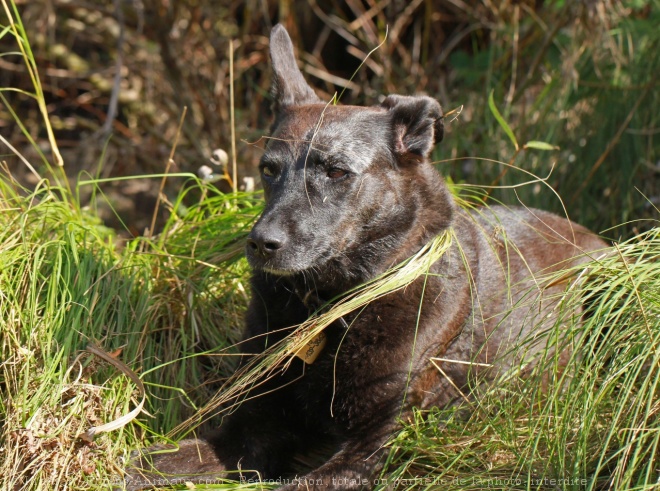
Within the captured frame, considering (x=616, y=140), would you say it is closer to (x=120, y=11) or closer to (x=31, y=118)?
(x=120, y=11)

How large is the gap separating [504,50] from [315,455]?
361 centimetres

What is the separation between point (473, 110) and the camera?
5.59 metres

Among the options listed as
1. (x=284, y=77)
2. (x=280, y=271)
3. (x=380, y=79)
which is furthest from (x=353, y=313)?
(x=380, y=79)

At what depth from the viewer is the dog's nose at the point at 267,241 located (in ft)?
9.23

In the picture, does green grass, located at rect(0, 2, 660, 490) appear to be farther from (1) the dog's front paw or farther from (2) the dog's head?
(2) the dog's head

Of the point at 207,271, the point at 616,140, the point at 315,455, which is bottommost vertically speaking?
the point at 315,455

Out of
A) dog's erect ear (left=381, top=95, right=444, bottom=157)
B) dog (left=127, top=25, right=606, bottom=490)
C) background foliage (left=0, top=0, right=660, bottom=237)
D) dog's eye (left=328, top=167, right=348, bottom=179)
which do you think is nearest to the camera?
dog (left=127, top=25, right=606, bottom=490)

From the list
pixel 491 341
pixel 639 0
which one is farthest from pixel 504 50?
pixel 491 341

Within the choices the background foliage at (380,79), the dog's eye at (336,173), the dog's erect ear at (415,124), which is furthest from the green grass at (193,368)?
the background foliage at (380,79)

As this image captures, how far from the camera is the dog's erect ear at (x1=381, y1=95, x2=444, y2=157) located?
10.5 feet

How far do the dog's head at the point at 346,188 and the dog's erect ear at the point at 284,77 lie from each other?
16 centimetres

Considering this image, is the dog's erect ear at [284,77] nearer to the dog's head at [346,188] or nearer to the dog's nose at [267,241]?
the dog's head at [346,188]

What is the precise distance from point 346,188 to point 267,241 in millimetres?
398

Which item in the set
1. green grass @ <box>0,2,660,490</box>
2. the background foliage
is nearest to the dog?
green grass @ <box>0,2,660,490</box>
